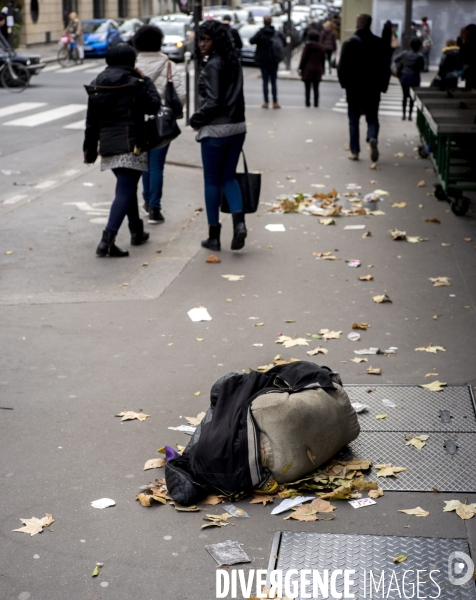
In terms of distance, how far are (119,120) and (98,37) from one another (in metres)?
30.3

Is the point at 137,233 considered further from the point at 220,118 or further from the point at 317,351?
the point at 317,351

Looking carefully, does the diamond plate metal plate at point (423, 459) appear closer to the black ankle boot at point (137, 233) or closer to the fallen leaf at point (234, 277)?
the fallen leaf at point (234, 277)

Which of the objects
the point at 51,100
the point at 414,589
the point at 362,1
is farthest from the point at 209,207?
the point at 362,1

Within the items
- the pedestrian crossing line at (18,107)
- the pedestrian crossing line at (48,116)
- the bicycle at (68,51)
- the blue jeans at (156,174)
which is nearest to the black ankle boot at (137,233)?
the blue jeans at (156,174)

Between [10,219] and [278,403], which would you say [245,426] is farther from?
[10,219]

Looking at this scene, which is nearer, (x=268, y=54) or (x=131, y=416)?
(x=131, y=416)

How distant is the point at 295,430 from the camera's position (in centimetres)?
407

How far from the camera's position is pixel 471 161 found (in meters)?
10.6

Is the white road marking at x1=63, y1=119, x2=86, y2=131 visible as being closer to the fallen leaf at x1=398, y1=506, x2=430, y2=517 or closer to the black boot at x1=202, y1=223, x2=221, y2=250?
the black boot at x1=202, y1=223, x2=221, y2=250

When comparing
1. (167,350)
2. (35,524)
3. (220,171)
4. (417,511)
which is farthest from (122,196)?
(417,511)

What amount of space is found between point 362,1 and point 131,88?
25.2m

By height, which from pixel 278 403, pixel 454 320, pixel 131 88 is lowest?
pixel 454 320

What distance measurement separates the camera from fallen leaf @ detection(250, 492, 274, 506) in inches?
157

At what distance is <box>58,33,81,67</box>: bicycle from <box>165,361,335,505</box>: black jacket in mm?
30662
